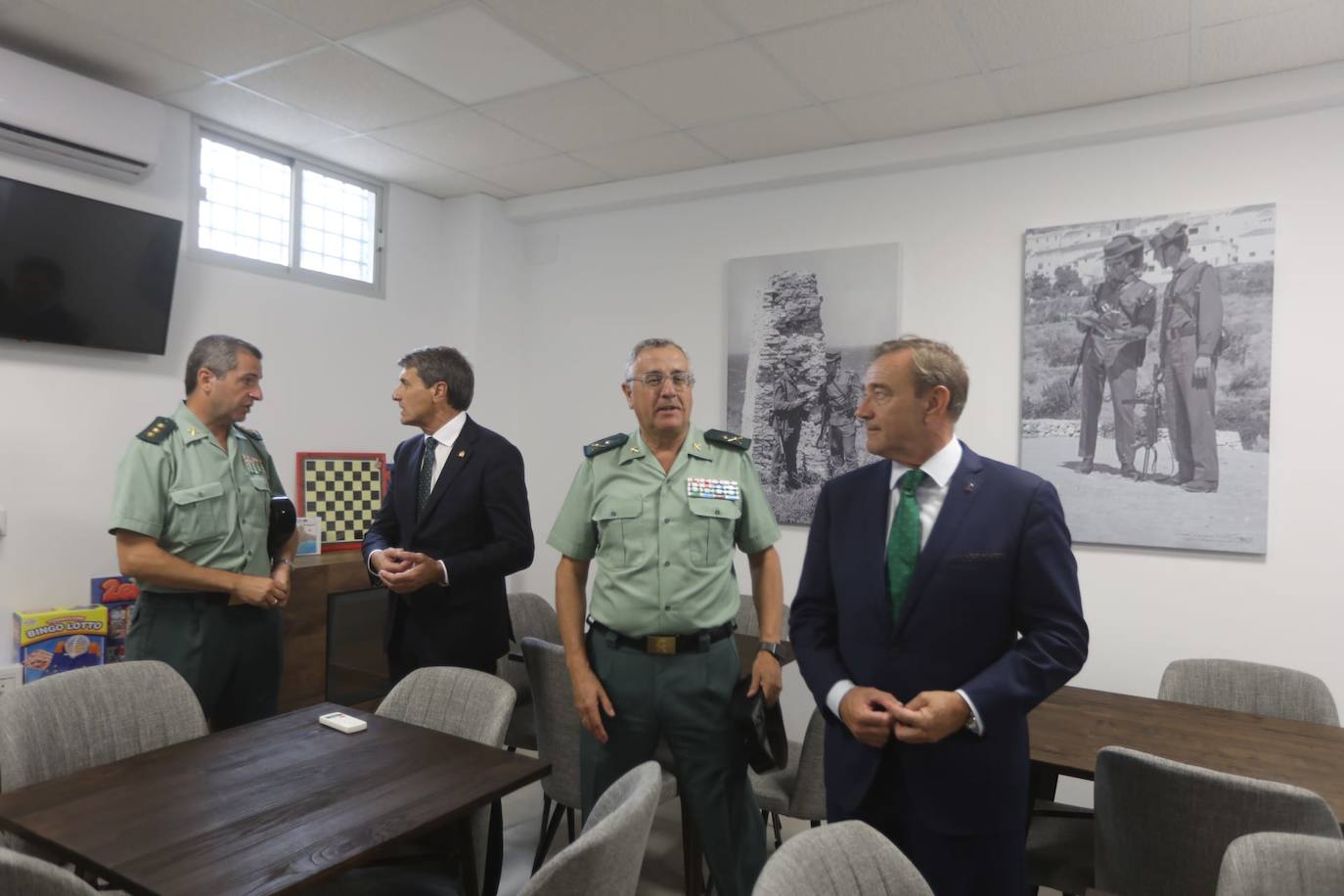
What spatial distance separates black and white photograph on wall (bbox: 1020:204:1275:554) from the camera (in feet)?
11.4

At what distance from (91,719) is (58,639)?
1.58 meters

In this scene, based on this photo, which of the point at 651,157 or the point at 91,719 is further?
the point at 651,157

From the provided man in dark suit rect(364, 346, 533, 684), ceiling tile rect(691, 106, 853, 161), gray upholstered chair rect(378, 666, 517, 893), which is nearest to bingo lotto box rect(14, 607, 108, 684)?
man in dark suit rect(364, 346, 533, 684)

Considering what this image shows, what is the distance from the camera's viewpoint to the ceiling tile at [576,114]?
12.2 ft

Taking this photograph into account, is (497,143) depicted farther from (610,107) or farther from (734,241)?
(734,241)

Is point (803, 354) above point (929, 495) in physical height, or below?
above

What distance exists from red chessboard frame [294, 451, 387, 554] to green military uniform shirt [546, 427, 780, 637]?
231 cm

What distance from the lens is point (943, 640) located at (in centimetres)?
171

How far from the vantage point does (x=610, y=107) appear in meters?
3.86

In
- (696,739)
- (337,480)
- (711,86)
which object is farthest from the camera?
(337,480)

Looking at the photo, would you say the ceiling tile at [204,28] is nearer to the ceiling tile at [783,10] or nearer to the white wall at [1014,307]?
the ceiling tile at [783,10]

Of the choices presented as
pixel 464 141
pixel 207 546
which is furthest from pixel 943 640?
pixel 464 141

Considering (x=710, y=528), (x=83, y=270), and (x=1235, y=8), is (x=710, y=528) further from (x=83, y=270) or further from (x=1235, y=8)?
(x=83, y=270)

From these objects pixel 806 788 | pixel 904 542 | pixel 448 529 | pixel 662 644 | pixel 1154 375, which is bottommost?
pixel 806 788
